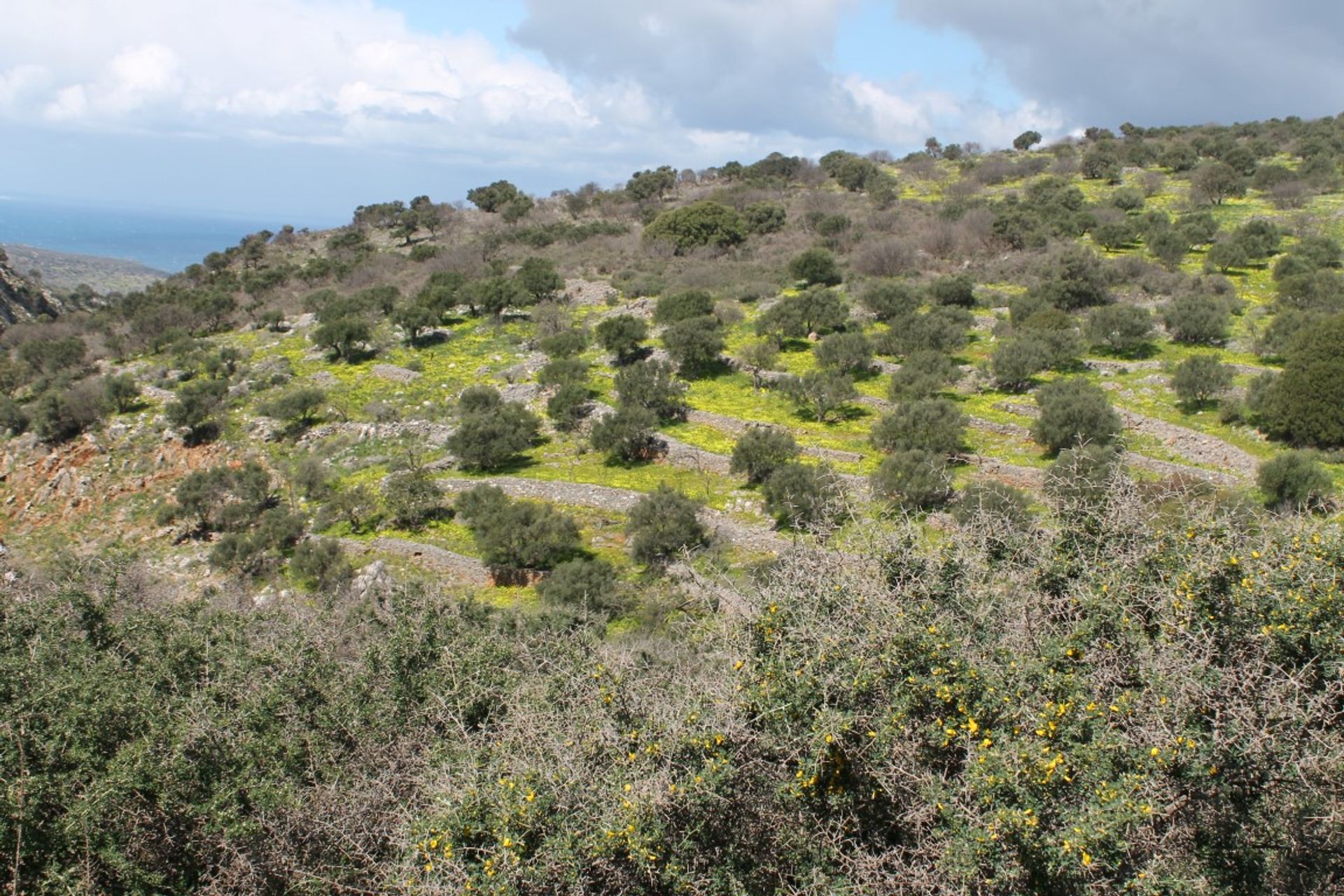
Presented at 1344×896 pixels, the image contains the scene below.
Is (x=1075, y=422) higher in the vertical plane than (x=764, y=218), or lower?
lower

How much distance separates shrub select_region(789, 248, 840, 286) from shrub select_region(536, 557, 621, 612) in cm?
2230

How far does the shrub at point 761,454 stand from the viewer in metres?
17.6

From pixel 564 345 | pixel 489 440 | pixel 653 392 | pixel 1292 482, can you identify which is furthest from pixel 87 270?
pixel 1292 482

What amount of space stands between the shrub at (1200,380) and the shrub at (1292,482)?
4954mm

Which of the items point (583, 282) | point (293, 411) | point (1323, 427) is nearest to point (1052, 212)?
point (583, 282)

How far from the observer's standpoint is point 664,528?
14.9m

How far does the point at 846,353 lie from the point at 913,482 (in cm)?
905

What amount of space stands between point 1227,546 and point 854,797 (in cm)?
364

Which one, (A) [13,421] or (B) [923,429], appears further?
(A) [13,421]

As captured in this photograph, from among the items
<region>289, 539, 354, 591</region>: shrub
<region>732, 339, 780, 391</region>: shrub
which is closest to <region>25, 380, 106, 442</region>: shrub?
<region>289, 539, 354, 591</region>: shrub

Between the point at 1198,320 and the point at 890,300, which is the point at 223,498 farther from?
the point at 1198,320

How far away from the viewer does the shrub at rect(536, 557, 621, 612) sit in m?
13.4

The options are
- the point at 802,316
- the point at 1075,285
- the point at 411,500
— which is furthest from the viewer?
the point at 802,316

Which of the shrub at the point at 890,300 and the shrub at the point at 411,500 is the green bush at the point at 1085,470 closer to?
the shrub at the point at 411,500
